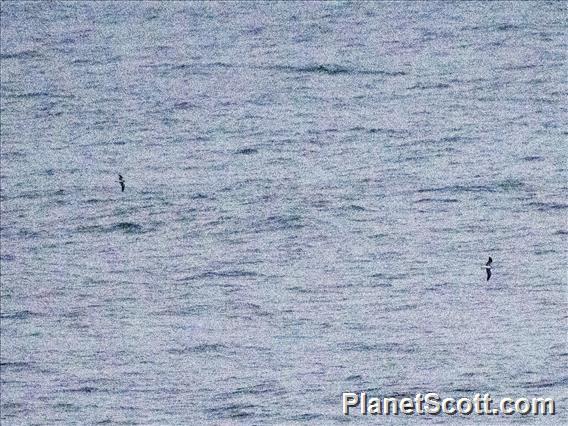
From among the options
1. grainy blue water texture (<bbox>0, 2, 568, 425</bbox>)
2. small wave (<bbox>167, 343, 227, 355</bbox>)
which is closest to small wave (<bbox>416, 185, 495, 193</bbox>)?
grainy blue water texture (<bbox>0, 2, 568, 425</bbox>)

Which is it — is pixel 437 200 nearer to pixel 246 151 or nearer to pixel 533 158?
pixel 533 158

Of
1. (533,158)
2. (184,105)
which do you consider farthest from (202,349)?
(184,105)

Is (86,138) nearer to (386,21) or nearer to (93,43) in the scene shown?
(93,43)

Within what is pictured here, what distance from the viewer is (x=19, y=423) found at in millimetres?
29516

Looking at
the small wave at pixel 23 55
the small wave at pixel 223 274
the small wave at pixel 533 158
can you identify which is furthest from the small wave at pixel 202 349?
the small wave at pixel 23 55

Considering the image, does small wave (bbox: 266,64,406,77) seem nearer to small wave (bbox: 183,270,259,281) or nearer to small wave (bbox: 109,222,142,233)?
small wave (bbox: 109,222,142,233)

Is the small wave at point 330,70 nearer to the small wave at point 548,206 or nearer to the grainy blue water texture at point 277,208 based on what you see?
the grainy blue water texture at point 277,208

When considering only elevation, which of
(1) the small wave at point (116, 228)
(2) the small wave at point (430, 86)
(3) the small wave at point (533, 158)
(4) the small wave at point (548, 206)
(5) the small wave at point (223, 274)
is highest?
(2) the small wave at point (430, 86)

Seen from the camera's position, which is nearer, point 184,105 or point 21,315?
point 21,315

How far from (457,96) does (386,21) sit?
4790 millimetres

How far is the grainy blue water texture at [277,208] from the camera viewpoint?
99.2 feet

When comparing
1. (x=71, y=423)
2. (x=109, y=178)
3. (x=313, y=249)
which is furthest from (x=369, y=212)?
(x=71, y=423)

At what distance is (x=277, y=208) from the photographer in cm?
3766

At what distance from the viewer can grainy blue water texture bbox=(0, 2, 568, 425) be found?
30.2 m
